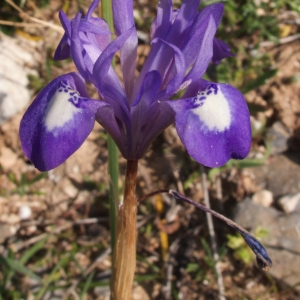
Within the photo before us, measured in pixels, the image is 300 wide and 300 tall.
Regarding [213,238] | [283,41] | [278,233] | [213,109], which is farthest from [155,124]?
[283,41]

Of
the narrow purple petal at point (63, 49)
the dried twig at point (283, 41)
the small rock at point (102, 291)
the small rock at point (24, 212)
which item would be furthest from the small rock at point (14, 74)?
the dried twig at point (283, 41)

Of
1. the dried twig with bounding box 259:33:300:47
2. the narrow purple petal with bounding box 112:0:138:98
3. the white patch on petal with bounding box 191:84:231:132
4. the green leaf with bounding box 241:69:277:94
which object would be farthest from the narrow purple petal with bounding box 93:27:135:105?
the dried twig with bounding box 259:33:300:47

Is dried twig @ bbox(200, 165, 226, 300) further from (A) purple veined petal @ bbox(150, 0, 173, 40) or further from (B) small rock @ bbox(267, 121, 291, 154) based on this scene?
(A) purple veined petal @ bbox(150, 0, 173, 40)

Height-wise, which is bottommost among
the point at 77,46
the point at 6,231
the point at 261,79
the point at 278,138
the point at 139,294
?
the point at 139,294

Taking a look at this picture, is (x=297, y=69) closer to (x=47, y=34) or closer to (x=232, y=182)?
(x=232, y=182)

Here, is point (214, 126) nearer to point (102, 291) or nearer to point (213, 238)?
point (213, 238)

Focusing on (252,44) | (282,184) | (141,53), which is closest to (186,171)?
(282,184)
